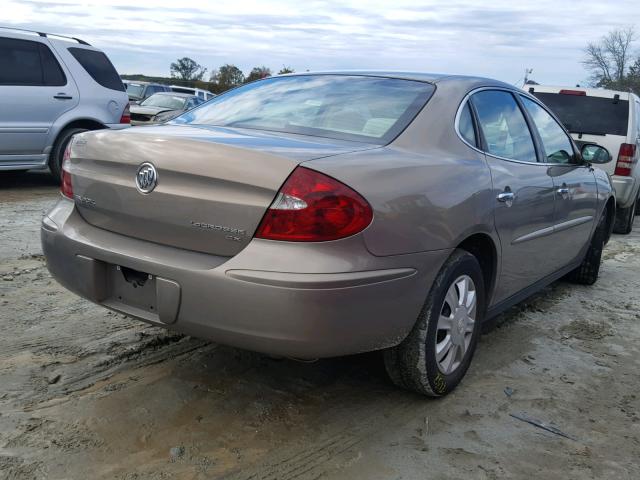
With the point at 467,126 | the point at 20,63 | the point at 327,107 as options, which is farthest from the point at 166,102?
the point at 467,126

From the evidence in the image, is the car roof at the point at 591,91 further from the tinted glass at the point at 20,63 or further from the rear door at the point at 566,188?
the tinted glass at the point at 20,63

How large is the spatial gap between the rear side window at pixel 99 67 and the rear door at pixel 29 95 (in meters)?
0.38

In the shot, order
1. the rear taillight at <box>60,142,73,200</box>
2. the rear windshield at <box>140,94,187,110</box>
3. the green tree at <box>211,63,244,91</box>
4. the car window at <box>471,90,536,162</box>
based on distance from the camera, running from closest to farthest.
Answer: the rear taillight at <box>60,142,73,200</box> → the car window at <box>471,90,536,162</box> → the rear windshield at <box>140,94,187,110</box> → the green tree at <box>211,63,244,91</box>

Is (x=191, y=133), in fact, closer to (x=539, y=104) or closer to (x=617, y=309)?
(x=539, y=104)

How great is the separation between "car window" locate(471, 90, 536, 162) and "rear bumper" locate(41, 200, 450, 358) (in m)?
1.10

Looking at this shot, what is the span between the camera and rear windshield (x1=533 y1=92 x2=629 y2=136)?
27.4 ft

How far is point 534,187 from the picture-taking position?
3723mm

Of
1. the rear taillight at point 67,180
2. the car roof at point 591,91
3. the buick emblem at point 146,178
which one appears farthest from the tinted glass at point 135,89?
the buick emblem at point 146,178

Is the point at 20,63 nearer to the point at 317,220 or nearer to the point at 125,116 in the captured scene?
the point at 125,116

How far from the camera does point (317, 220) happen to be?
2416 millimetres

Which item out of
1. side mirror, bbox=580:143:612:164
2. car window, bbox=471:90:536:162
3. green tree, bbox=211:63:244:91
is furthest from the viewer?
green tree, bbox=211:63:244:91

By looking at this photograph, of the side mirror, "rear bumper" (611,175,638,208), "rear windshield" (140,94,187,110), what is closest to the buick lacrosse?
the side mirror

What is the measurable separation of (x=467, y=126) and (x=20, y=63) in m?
6.86

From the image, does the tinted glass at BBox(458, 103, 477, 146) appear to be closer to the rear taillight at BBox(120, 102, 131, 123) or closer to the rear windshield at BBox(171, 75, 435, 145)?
the rear windshield at BBox(171, 75, 435, 145)
